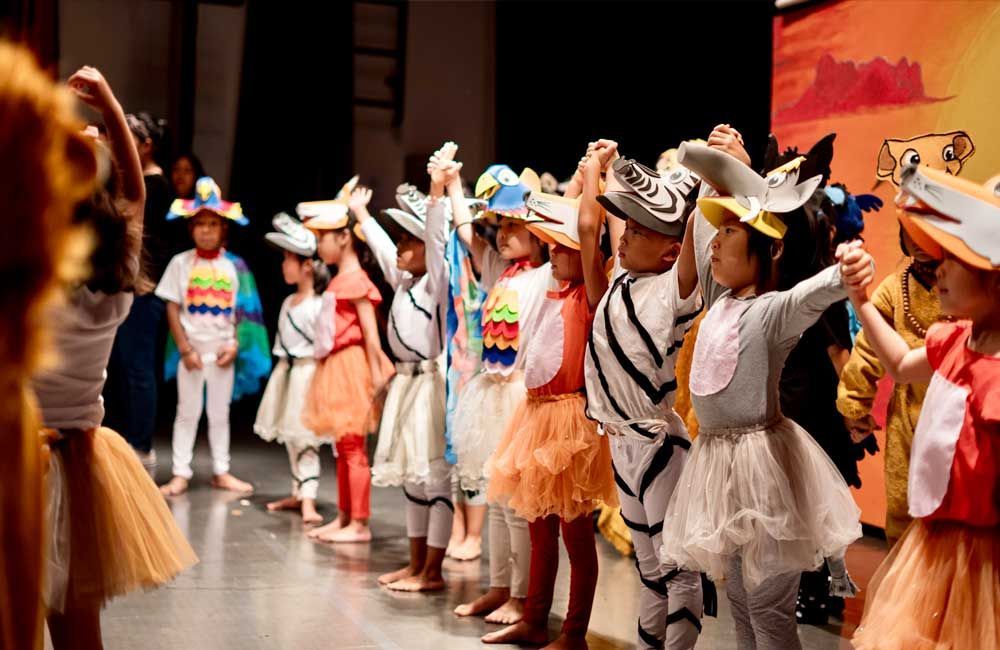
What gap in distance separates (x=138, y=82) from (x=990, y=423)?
7.89 m

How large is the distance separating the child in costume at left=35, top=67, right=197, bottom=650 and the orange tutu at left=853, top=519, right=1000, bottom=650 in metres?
1.56

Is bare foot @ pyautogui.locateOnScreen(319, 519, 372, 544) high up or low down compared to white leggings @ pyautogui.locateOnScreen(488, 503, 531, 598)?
down

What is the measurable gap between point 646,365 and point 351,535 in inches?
103

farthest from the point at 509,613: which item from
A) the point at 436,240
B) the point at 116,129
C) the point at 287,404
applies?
the point at 287,404

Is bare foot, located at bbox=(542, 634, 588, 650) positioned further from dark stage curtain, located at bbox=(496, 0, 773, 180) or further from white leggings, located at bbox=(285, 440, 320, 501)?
dark stage curtain, located at bbox=(496, 0, 773, 180)

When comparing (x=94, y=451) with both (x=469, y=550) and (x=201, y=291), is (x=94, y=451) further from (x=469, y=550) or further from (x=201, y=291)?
(x=201, y=291)

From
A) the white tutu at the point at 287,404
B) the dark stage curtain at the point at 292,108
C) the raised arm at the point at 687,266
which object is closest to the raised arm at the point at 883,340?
the raised arm at the point at 687,266

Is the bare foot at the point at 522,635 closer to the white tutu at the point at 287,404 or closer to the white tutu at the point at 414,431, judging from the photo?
the white tutu at the point at 414,431

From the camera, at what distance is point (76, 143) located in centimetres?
192

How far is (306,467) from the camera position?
5883 mm

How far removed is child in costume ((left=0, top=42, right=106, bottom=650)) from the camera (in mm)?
1447

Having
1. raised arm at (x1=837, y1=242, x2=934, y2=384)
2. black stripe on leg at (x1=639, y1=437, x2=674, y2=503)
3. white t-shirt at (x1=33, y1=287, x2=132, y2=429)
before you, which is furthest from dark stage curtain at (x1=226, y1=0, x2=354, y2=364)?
raised arm at (x1=837, y1=242, x2=934, y2=384)

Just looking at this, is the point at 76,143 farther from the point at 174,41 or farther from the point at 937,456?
the point at 174,41

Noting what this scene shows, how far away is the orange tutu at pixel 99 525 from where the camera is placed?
230cm
